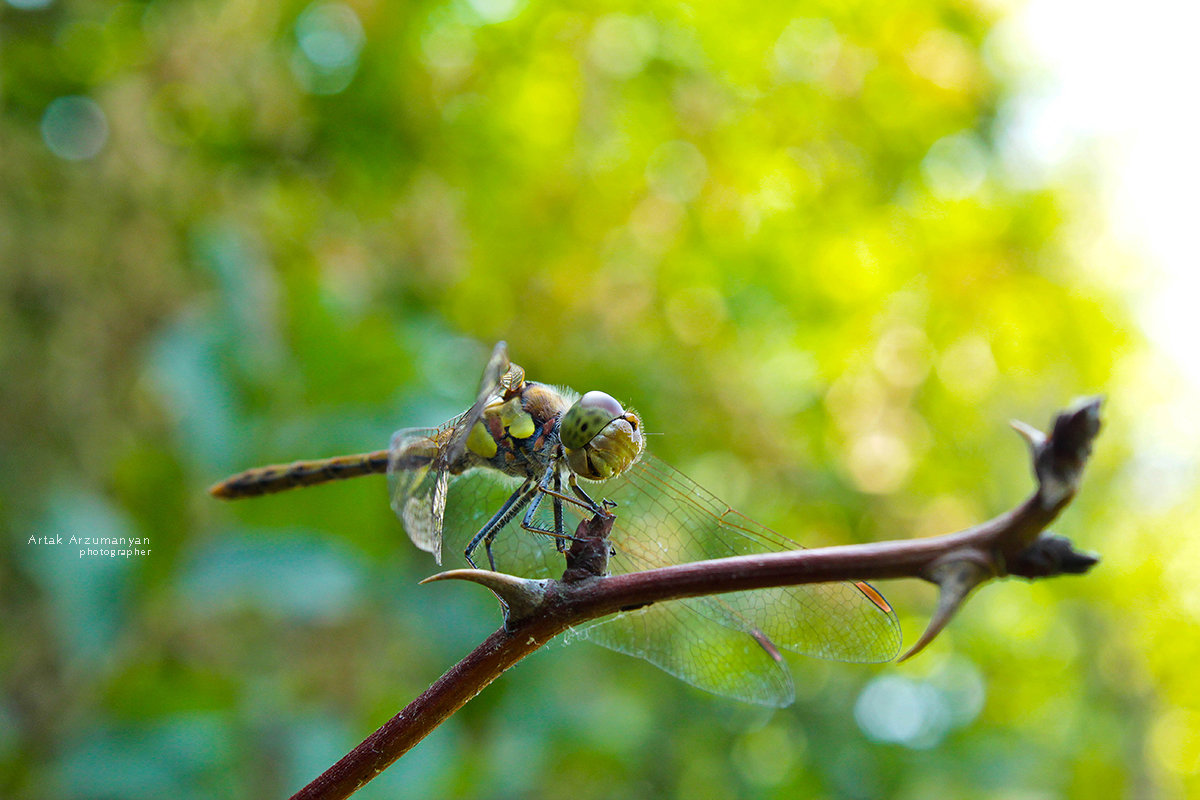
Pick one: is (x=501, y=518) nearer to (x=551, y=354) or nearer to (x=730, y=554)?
(x=730, y=554)

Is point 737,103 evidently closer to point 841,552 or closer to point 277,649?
point 277,649

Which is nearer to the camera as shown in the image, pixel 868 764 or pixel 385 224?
pixel 868 764

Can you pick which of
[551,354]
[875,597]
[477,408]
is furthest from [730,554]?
[551,354]

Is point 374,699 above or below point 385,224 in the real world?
below

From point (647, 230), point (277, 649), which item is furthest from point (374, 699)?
point (647, 230)

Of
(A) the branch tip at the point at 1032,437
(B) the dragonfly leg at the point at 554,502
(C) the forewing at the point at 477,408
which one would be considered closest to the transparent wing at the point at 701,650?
(B) the dragonfly leg at the point at 554,502

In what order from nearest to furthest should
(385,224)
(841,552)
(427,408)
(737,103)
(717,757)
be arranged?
(841,552) → (427,408) → (717,757) → (385,224) → (737,103)
